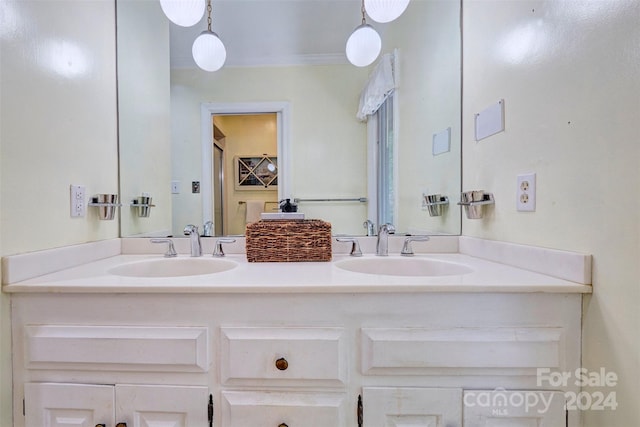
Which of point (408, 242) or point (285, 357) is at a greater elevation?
point (408, 242)

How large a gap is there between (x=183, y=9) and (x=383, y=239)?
122 cm

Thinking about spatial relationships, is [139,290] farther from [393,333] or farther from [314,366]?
[393,333]

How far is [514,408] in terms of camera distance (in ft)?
2.35

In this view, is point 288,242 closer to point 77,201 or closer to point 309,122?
point 309,122

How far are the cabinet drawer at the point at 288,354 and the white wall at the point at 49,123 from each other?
58cm

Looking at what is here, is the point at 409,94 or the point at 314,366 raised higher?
the point at 409,94

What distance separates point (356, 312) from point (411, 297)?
14cm

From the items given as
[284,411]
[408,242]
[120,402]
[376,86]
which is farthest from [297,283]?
[376,86]

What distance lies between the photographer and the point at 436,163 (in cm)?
133

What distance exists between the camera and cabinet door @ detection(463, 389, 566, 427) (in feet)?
2.32

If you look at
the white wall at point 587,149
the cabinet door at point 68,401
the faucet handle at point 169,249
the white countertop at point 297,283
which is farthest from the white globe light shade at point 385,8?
the cabinet door at point 68,401

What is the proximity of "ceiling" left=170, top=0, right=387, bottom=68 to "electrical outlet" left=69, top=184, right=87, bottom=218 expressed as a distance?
2.29 ft

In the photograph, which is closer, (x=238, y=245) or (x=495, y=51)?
(x=495, y=51)

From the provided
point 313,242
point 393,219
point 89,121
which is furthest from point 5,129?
point 393,219
